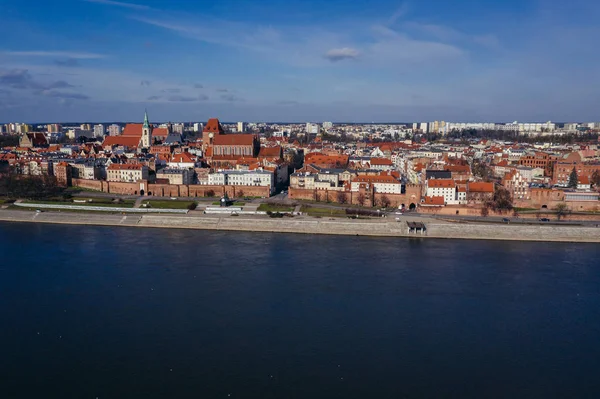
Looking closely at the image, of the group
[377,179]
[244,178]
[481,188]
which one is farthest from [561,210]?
[244,178]

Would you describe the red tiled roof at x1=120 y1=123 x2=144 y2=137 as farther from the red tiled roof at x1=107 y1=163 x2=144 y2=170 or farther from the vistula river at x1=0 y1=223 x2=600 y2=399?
the vistula river at x1=0 y1=223 x2=600 y2=399

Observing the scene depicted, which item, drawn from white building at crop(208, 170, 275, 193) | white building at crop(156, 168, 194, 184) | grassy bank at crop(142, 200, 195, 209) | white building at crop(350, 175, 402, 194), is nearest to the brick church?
white building at crop(156, 168, 194, 184)

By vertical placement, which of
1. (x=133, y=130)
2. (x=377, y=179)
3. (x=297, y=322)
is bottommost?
(x=297, y=322)

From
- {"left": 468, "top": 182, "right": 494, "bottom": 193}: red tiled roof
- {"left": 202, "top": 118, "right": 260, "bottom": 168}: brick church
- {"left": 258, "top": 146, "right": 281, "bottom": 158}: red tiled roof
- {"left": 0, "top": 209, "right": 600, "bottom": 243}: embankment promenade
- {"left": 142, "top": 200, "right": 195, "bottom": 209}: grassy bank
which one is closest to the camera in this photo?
{"left": 0, "top": 209, "right": 600, "bottom": 243}: embankment promenade

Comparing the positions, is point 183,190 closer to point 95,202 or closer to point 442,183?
point 95,202

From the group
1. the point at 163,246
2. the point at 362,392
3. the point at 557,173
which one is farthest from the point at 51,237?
the point at 557,173

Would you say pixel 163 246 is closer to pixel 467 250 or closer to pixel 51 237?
pixel 51 237
